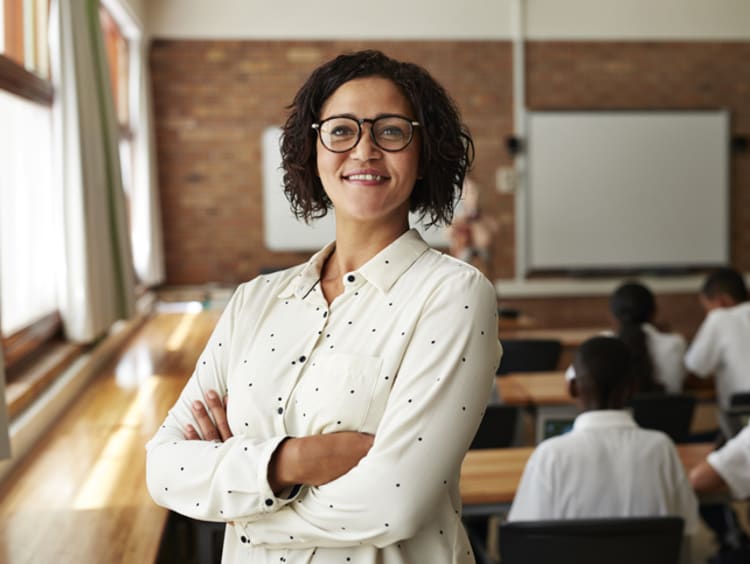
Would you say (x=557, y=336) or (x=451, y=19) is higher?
(x=451, y=19)

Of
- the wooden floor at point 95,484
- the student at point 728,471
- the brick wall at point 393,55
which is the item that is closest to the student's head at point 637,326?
the student at point 728,471

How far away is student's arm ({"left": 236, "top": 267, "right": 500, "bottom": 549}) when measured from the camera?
52.4 inches

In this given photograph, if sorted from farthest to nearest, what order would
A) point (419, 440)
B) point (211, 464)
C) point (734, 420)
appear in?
point (734, 420), point (211, 464), point (419, 440)

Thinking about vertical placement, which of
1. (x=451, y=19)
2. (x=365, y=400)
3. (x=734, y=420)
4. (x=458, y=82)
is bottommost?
(x=734, y=420)

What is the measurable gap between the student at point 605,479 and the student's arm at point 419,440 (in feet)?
4.16

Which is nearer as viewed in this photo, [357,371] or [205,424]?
[357,371]

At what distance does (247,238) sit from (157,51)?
6.01 ft

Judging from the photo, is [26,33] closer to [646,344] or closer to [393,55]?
[646,344]

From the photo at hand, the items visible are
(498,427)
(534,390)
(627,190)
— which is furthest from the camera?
(627,190)

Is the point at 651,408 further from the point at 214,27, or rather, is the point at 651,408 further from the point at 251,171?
the point at 214,27

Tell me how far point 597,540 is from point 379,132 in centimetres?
132

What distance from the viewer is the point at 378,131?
4.75 feet

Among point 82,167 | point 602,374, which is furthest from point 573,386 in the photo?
point 82,167

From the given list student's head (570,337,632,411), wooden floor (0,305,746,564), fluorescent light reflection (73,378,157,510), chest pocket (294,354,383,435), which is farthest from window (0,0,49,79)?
chest pocket (294,354,383,435)
